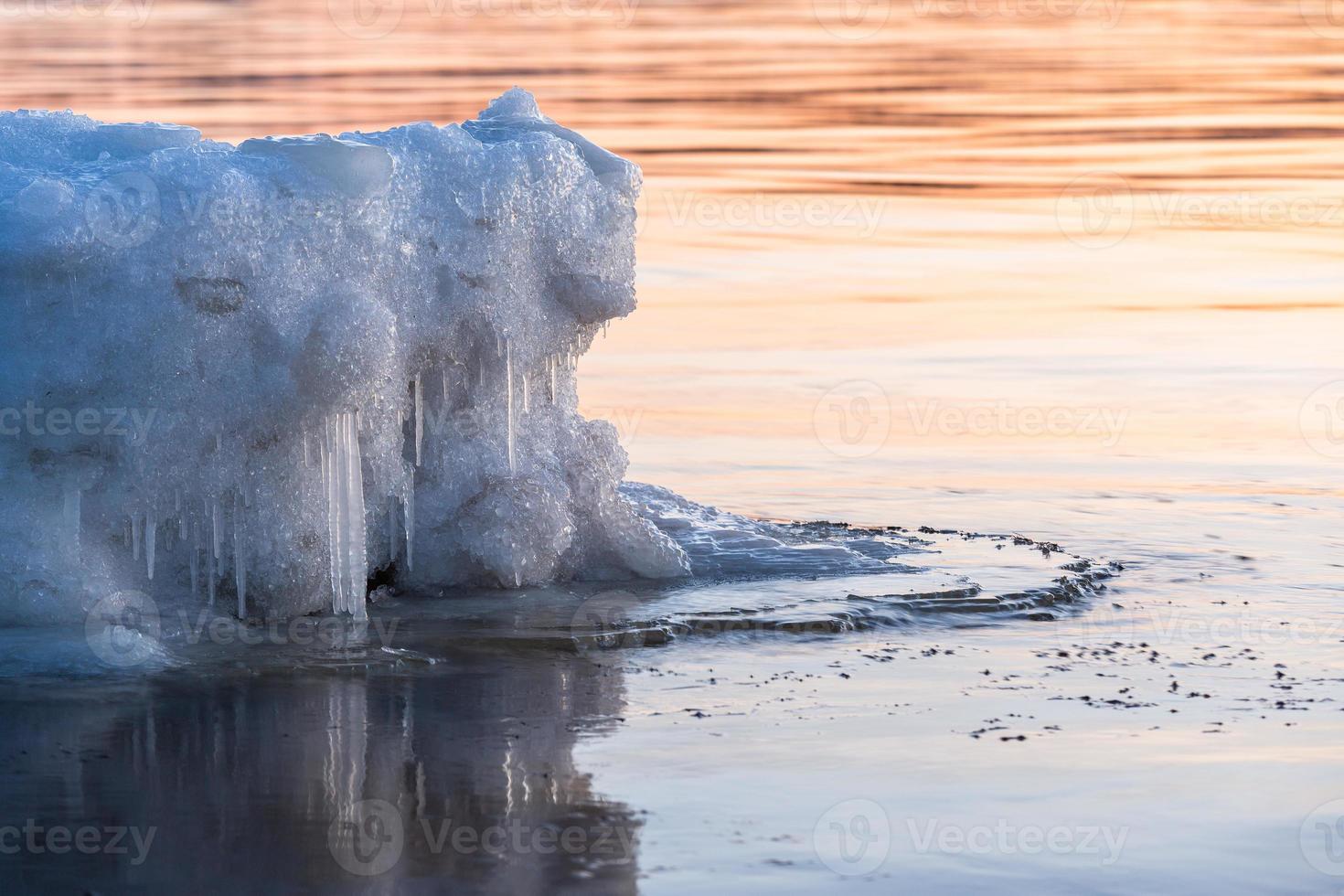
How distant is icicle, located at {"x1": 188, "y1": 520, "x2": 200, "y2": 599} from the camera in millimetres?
10008

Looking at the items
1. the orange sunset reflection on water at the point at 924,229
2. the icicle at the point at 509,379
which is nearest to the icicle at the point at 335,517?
the icicle at the point at 509,379

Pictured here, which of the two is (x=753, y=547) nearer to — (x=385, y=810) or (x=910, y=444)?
(x=910, y=444)

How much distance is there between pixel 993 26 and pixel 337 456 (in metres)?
43.0

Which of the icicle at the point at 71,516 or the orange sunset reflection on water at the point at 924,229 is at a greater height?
the orange sunset reflection on water at the point at 924,229

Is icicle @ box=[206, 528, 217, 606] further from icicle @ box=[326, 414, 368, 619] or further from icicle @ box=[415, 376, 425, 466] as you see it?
icicle @ box=[415, 376, 425, 466]

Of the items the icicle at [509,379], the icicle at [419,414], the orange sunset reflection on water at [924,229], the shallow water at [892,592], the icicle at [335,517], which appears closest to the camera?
the shallow water at [892,592]

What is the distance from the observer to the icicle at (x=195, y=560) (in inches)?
394

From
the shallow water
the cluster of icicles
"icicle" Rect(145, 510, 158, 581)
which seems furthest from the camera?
the cluster of icicles

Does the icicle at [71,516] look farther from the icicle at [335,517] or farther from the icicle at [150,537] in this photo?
the icicle at [335,517]

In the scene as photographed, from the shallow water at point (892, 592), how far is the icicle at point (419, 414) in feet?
2.84

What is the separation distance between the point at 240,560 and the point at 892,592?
10.4 ft

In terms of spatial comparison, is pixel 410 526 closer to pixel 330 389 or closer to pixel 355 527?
pixel 355 527

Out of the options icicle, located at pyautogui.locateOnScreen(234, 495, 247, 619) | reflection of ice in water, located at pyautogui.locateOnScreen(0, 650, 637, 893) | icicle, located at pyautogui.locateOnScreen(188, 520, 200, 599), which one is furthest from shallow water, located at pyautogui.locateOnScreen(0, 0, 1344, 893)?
icicle, located at pyautogui.locateOnScreen(188, 520, 200, 599)

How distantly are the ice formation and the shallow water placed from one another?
0.63 metres
